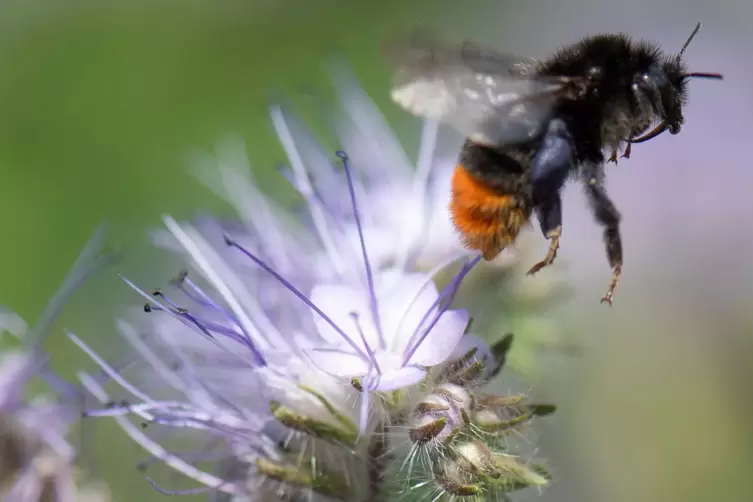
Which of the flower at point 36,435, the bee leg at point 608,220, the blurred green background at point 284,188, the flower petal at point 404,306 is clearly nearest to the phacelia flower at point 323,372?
the flower petal at point 404,306

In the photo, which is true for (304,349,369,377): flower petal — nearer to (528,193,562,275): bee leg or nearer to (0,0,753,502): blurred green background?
(528,193,562,275): bee leg

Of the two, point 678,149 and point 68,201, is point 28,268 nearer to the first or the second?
point 68,201

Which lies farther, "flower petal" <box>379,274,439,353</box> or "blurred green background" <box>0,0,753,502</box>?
"blurred green background" <box>0,0,753,502</box>

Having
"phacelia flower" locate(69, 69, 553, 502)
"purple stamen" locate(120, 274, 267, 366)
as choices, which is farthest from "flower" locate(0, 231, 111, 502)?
"purple stamen" locate(120, 274, 267, 366)

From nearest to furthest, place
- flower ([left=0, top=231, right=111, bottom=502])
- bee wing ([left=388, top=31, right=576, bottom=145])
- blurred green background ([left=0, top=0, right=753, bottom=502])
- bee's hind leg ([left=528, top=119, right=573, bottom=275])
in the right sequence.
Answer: bee wing ([left=388, top=31, right=576, bottom=145]) < bee's hind leg ([left=528, top=119, right=573, bottom=275]) < flower ([left=0, top=231, right=111, bottom=502]) < blurred green background ([left=0, top=0, right=753, bottom=502])

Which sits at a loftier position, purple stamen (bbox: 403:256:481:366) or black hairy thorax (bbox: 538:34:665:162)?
black hairy thorax (bbox: 538:34:665:162)

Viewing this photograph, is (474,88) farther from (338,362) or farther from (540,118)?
(338,362)

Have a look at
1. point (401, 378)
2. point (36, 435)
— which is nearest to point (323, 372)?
point (401, 378)

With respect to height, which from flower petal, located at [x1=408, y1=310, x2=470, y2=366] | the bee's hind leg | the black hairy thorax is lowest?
flower petal, located at [x1=408, y1=310, x2=470, y2=366]
